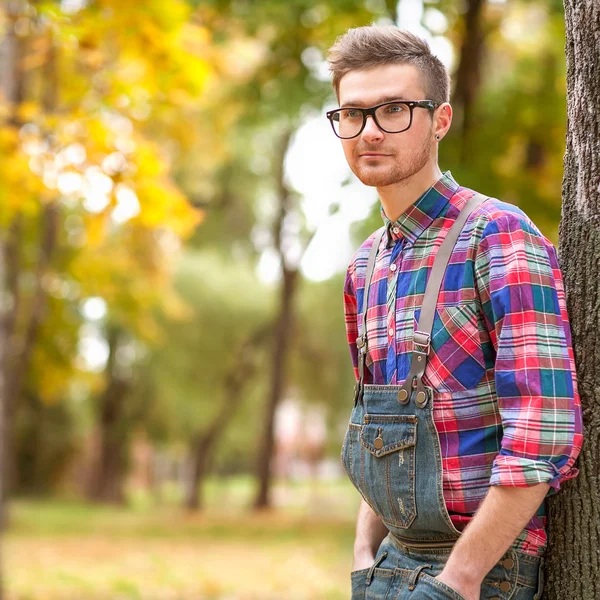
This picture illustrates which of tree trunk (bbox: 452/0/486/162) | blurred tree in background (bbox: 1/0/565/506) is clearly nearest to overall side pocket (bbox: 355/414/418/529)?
blurred tree in background (bbox: 1/0/565/506)

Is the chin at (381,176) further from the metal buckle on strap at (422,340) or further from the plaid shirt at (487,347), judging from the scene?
the metal buckle on strap at (422,340)

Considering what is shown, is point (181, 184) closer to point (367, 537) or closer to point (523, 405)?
point (367, 537)

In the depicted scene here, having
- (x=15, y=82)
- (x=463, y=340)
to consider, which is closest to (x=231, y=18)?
(x=15, y=82)

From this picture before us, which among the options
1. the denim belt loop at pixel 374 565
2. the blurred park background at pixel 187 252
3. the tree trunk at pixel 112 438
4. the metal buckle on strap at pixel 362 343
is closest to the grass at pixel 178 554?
the blurred park background at pixel 187 252

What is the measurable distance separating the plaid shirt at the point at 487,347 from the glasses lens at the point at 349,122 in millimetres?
197

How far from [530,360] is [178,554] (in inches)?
432

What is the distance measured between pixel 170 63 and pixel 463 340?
465 cm

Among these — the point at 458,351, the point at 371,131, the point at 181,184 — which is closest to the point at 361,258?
the point at 371,131

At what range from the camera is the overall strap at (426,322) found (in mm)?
1706

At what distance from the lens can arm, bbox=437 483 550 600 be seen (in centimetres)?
154

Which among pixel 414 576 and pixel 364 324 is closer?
pixel 414 576

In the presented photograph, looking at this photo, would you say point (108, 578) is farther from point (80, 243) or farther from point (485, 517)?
point (485, 517)

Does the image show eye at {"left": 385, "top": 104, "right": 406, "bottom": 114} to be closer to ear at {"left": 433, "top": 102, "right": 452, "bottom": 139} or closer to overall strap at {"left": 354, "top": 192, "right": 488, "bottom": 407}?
ear at {"left": 433, "top": 102, "right": 452, "bottom": 139}

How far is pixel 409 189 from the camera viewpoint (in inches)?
73.5
